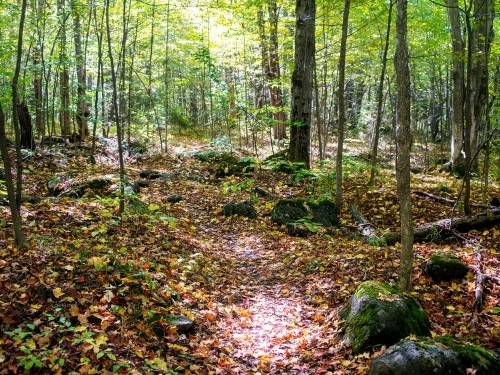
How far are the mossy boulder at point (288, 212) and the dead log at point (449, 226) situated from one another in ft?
6.58

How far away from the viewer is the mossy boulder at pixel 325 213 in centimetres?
894

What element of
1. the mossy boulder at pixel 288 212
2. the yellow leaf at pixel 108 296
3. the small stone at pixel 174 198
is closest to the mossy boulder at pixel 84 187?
the small stone at pixel 174 198

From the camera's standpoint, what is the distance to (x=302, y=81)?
38.7ft

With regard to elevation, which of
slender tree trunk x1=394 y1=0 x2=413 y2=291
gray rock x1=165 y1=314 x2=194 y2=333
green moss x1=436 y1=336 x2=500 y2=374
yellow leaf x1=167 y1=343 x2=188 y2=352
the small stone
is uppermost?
slender tree trunk x1=394 y1=0 x2=413 y2=291

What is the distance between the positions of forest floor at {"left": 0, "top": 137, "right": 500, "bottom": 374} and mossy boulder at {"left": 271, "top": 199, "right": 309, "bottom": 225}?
24cm

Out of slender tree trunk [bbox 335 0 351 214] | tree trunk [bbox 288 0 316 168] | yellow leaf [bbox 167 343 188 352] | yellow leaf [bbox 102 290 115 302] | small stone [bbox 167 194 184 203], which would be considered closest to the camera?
yellow leaf [bbox 167 343 188 352]

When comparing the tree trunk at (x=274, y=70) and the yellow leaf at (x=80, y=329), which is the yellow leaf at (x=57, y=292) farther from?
the tree trunk at (x=274, y=70)

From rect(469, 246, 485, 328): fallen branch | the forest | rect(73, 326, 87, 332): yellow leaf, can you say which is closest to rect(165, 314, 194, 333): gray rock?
the forest

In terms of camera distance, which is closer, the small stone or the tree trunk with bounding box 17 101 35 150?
the small stone

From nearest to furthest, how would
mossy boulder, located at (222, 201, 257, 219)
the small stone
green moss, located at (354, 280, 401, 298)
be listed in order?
green moss, located at (354, 280, 401, 298)
mossy boulder, located at (222, 201, 257, 219)
the small stone

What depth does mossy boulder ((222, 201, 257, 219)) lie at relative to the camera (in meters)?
9.66

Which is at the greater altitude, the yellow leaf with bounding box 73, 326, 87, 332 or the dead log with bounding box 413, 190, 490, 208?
the dead log with bounding box 413, 190, 490, 208

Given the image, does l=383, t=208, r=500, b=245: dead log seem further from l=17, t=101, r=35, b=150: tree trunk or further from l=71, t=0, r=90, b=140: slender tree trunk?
l=71, t=0, r=90, b=140: slender tree trunk

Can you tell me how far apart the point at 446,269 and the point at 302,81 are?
24.8 ft
